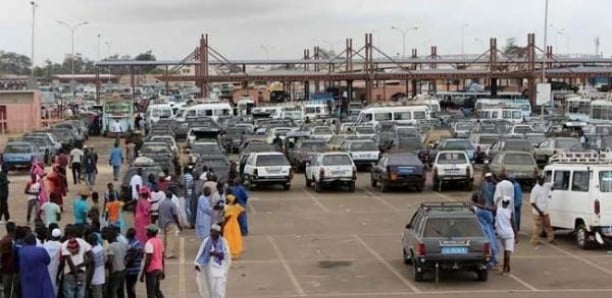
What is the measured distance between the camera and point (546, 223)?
2258 centimetres

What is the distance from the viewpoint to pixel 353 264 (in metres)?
20.3

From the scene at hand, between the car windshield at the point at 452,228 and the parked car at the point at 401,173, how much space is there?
17.0 metres

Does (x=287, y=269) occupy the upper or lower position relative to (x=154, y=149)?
lower

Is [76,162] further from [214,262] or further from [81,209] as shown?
[214,262]

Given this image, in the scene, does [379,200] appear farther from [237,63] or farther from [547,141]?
[237,63]

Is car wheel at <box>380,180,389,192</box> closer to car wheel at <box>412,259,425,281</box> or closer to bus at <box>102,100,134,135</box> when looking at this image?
car wheel at <box>412,259,425,281</box>

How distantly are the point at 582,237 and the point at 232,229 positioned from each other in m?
7.47

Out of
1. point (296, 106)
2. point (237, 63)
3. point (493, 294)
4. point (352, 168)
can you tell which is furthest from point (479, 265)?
point (237, 63)

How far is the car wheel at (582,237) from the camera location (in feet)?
70.2

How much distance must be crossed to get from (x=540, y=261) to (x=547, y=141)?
23.7 metres

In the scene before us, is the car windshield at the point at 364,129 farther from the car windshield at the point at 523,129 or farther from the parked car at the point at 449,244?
the parked car at the point at 449,244

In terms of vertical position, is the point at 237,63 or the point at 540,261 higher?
the point at 237,63

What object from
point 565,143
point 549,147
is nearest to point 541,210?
point 549,147

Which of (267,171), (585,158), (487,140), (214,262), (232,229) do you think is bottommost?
(232,229)
